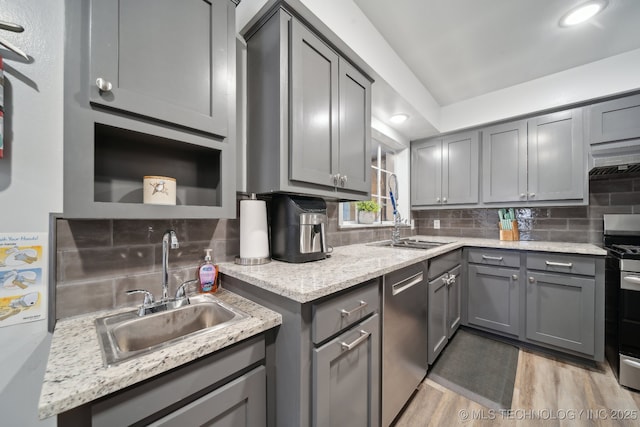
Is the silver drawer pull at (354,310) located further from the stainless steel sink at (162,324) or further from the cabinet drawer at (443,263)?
the cabinet drawer at (443,263)

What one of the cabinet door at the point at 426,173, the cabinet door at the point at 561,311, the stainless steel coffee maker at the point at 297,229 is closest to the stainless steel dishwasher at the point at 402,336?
the stainless steel coffee maker at the point at 297,229

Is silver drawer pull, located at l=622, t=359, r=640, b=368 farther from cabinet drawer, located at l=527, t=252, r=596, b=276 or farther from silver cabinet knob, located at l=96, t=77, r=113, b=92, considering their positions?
silver cabinet knob, located at l=96, t=77, r=113, b=92

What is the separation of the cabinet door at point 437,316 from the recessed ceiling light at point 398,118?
158 centimetres

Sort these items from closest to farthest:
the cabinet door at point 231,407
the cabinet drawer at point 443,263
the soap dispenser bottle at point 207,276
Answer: the cabinet door at point 231,407, the soap dispenser bottle at point 207,276, the cabinet drawer at point 443,263

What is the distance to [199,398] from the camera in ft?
2.25

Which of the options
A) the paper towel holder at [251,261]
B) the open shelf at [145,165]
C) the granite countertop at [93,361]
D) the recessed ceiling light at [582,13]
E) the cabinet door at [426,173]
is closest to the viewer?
the granite countertop at [93,361]

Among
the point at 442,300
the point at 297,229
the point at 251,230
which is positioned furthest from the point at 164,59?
the point at 442,300

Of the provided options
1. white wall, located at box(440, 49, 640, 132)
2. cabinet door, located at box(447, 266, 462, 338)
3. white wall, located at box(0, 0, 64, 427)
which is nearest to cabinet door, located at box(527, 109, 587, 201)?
white wall, located at box(440, 49, 640, 132)

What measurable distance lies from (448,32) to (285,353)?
7.57 feet

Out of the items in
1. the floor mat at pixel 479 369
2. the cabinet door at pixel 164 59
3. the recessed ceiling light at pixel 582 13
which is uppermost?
the recessed ceiling light at pixel 582 13

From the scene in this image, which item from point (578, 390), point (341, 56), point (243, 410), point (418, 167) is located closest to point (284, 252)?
point (243, 410)

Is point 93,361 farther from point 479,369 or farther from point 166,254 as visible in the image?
point 479,369

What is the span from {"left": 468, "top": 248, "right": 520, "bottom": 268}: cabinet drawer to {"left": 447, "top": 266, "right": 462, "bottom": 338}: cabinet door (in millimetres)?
246

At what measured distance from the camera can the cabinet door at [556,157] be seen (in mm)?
2098
